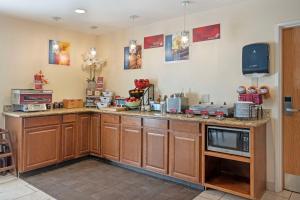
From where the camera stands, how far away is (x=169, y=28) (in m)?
3.98

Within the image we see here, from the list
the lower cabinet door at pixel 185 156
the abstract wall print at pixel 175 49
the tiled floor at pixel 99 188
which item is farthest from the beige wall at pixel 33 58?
the lower cabinet door at pixel 185 156

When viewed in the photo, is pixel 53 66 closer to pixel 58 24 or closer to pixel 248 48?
pixel 58 24

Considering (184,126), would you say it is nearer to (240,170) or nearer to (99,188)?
(240,170)

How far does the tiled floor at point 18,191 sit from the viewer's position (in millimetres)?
2789

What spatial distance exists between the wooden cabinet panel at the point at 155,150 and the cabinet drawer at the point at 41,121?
1.45 metres

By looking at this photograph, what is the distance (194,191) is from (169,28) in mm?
2554

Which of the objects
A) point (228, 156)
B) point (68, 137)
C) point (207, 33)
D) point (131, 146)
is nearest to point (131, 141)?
point (131, 146)

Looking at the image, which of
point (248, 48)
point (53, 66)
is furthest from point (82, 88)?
point (248, 48)

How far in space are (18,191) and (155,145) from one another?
72.4 inches

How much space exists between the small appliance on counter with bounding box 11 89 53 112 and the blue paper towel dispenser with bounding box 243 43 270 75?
313cm

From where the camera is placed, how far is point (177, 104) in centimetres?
353

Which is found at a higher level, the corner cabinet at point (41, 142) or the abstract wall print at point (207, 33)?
the abstract wall print at point (207, 33)

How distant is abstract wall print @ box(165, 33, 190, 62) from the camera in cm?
380

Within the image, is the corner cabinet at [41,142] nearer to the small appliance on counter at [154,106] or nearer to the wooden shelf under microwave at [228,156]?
the small appliance on counter at [154,106]
